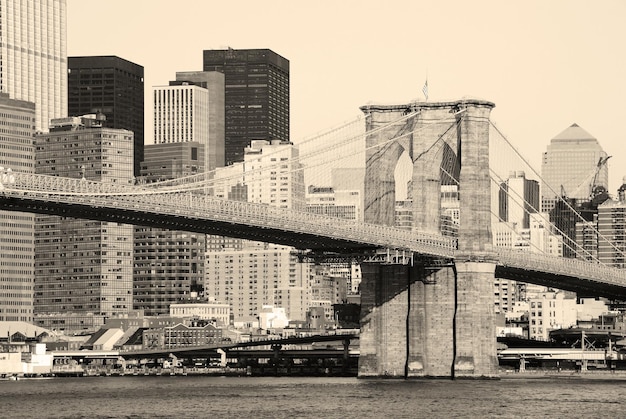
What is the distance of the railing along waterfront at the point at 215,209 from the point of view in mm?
91312

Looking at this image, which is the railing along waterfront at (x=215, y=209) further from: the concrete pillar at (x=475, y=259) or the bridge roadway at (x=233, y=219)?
the concrete pillar at (x=475, y=259)

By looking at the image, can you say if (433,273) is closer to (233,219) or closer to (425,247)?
(425,247)

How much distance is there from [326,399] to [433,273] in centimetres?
2067

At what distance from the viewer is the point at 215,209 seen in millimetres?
99438

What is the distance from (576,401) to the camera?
92812 millimetres

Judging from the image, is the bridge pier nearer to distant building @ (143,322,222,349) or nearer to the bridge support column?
the bridge support column

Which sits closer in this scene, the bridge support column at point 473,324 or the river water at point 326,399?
the river water at point 326,399

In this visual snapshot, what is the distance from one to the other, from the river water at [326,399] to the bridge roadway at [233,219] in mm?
7746

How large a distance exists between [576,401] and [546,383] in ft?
76.1

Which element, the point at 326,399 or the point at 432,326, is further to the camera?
the point at 432,326

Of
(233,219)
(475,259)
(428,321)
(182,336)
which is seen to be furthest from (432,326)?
(182,336)

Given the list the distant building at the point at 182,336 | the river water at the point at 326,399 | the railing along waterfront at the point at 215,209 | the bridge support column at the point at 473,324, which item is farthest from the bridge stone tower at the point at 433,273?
the distant building at the point at 182,336

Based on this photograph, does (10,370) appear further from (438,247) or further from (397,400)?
(397,400)

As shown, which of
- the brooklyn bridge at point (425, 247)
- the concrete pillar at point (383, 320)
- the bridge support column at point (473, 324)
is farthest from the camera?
the concrete pillar at point (383, 320)
